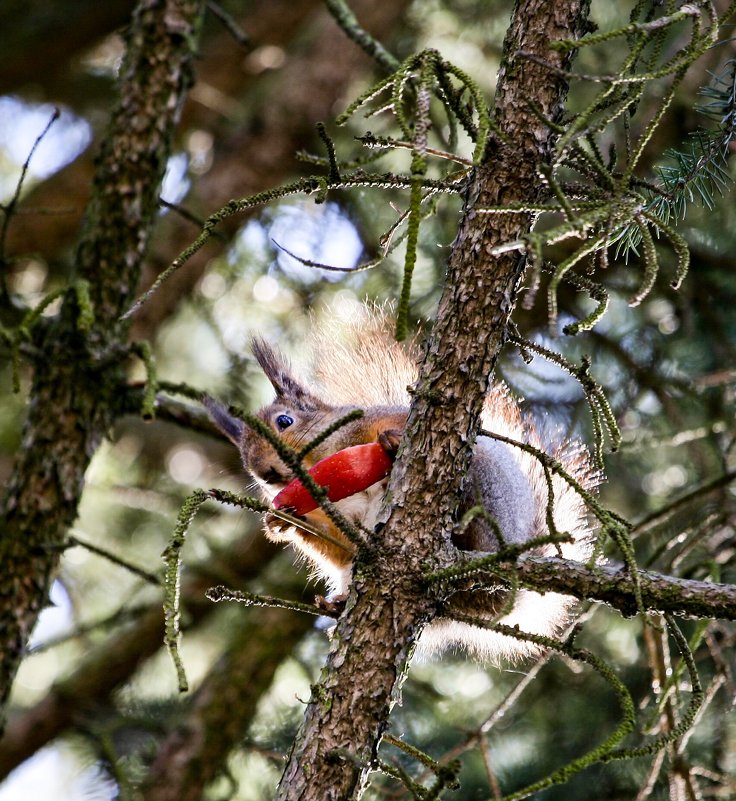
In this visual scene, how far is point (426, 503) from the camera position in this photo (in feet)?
3.35

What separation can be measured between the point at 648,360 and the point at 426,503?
1926 mm

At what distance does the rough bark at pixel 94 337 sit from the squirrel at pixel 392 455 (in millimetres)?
342

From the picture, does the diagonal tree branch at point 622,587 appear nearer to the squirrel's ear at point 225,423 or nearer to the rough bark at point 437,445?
the rough bark at point 437,445

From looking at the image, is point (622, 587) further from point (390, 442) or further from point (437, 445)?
point (390, 442)

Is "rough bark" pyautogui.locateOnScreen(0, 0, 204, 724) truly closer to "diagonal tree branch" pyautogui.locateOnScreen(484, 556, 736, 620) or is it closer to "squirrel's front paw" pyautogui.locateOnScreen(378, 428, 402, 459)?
"squirrel's front paw" pyautogui.locateOnScreen(378, 428, 402, 459)

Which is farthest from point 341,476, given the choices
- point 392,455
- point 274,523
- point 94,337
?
point 94,337

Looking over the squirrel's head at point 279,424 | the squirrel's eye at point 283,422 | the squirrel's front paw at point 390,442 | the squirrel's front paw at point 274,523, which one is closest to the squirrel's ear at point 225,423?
the squirrel's head at point 279,424

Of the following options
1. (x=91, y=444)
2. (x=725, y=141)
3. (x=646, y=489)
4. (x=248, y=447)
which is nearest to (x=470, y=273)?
(x=725, y=141)

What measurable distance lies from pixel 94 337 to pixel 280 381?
76 centimetres

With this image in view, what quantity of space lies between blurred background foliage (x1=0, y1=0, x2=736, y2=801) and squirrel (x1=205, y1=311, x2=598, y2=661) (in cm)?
14

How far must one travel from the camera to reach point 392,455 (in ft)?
4.62

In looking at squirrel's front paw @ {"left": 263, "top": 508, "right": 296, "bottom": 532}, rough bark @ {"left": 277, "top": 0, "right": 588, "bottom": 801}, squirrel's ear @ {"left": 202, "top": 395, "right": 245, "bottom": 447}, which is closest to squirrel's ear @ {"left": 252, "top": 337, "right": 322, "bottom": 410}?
squirrel's ear @ {"left": 202, "top": 395, "right": 245, "bottom": 447}

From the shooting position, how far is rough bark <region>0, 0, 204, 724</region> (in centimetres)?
139

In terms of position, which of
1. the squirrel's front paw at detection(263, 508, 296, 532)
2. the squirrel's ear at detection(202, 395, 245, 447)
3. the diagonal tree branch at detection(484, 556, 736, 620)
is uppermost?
the squirrel's ear at detection(202, 395, 245, 447)
